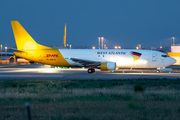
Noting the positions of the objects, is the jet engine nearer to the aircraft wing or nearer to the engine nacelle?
the engine nacelle

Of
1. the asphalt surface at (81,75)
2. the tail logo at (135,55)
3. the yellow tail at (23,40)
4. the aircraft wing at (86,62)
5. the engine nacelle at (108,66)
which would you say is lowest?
the asphalt surface at (81,75)

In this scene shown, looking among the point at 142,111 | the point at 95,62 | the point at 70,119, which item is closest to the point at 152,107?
the point at 142,111

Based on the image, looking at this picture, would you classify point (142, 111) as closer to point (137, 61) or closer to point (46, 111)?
point (46, 111)

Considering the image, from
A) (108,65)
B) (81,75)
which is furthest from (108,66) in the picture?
(81,75)

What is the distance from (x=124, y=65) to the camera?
32.3 m

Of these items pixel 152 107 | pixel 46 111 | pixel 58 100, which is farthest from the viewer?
pixel 58 100

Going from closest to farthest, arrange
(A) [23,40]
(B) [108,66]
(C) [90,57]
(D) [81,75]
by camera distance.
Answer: (D) [81,75] < (B) [108,66] < (C) [90,57] < (A) [23,40]

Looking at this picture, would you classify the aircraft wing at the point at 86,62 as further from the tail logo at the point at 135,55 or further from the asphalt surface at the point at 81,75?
the tail logo at the point at 135,55

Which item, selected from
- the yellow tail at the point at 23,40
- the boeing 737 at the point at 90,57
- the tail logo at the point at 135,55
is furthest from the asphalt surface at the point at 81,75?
the yellow tail at the point at 23,40

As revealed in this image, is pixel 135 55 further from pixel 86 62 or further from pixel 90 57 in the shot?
pixel 86 62

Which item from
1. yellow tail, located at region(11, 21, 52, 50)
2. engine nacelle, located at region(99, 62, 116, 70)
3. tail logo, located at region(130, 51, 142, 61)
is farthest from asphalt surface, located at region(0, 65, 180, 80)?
yellow tail, located at region(11, 21, 52, 50)

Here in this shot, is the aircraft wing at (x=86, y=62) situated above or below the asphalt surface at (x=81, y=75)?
above

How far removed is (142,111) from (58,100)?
176 inches

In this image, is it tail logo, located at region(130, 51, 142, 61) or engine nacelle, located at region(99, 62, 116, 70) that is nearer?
engine nacelle, located at region(99, 62, 116, 70)
